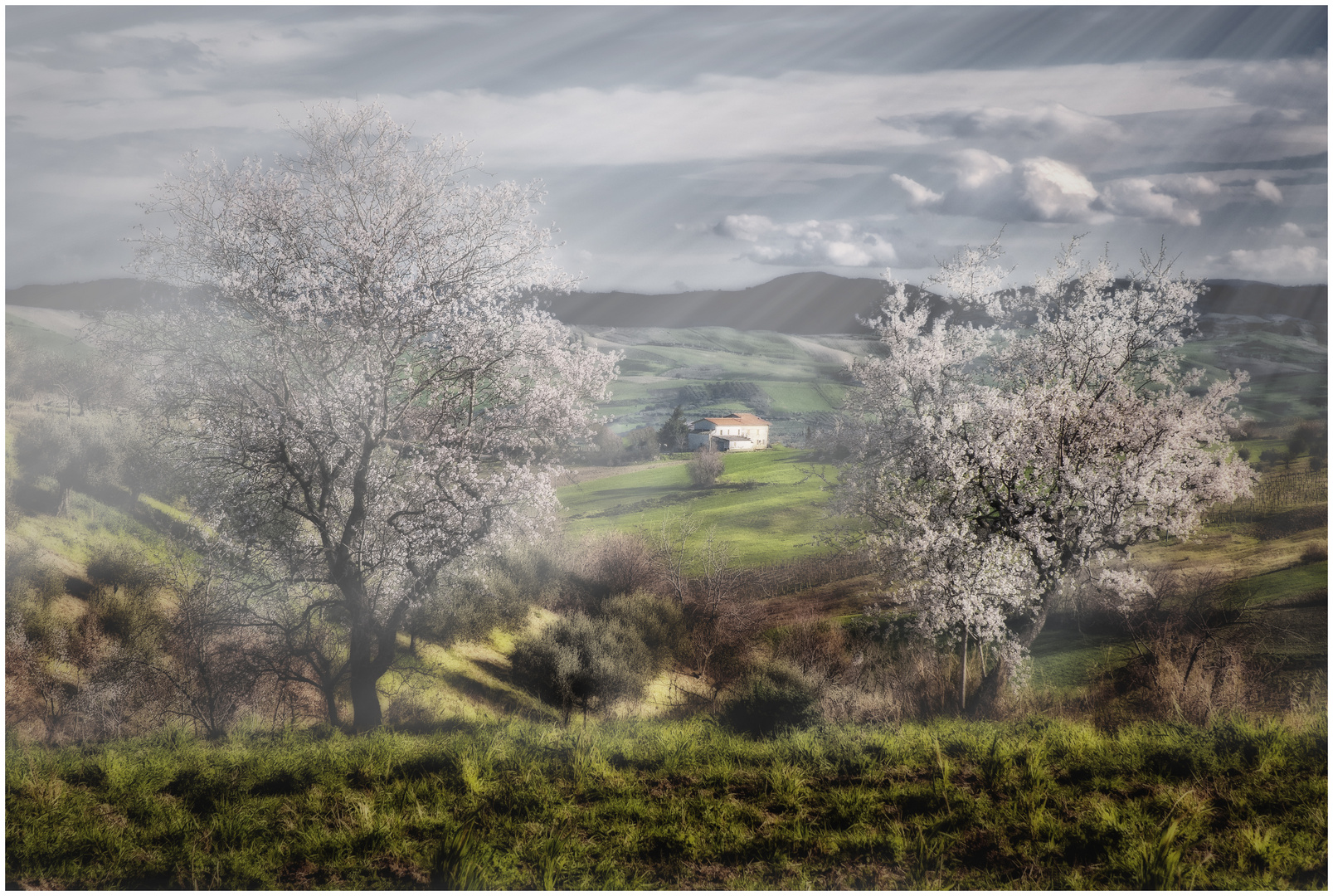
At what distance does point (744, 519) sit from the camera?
31.8 ft

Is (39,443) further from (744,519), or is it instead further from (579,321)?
(744,519)

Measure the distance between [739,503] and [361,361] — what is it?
5223mm

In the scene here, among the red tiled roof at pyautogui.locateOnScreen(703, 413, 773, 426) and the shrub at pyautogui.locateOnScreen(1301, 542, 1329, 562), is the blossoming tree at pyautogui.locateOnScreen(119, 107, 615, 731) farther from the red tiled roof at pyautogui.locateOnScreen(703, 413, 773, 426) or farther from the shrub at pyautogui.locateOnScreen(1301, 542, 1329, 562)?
the shrub at pyautogui.locateOnScreen(1301, 542, 1329, 562)

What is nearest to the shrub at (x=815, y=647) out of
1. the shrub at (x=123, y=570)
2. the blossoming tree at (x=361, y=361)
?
the blossoming tree at (x=361, y=361)

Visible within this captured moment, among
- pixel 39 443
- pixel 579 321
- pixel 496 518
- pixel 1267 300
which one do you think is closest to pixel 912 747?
pixel 496 518

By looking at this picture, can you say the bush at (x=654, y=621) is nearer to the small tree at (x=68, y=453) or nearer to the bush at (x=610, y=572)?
the bush at (x=610, y=572)

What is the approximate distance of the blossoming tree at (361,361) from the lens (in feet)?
23.5

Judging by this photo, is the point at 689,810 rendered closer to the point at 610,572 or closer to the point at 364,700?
the point at 610,572

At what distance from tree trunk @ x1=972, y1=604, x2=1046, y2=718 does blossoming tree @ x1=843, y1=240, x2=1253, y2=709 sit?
0.02m

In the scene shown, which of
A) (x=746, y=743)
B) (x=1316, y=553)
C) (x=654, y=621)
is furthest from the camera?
(x=654, y=621)

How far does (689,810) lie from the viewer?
6.16 meters

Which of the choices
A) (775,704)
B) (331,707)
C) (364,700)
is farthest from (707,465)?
(331,707)

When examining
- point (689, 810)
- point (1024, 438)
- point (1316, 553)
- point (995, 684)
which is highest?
point (1024, 438)

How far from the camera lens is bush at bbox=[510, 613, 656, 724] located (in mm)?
8562
